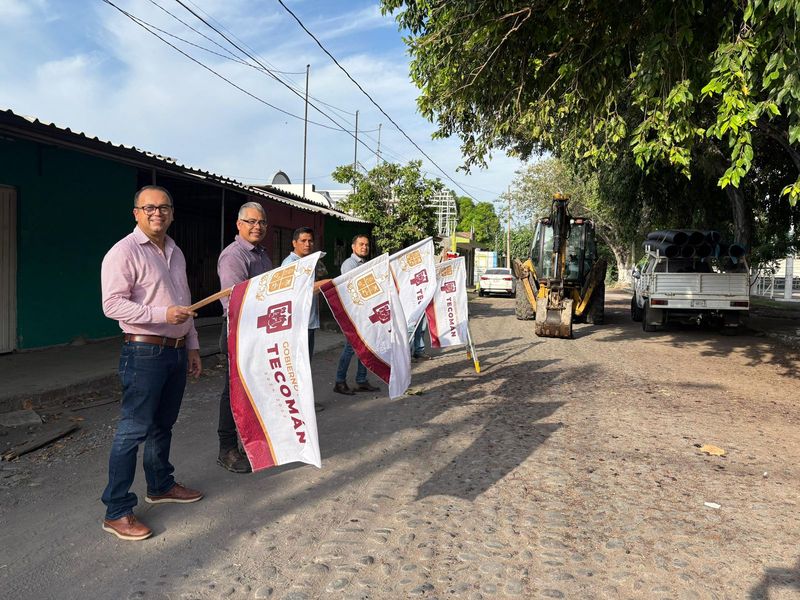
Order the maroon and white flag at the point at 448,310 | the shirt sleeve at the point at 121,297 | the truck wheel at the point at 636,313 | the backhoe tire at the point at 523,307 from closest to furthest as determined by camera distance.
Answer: the shirt sleeve at the point at 121,297 < the maroon and white flag at the point at 448,310 < the backhoe tire at the point at 523,307 < the truck wheel at the point at 636,313

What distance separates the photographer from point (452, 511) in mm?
3617

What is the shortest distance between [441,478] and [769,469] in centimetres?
265

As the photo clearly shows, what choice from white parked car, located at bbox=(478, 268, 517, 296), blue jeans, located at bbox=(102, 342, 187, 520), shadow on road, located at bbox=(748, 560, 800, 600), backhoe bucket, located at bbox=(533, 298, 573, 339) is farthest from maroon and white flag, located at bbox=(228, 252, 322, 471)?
white parked car, located at bbox=(478, 268, 517, 296)

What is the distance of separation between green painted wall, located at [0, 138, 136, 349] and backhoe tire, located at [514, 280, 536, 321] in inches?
398

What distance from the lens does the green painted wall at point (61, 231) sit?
26.1 ft

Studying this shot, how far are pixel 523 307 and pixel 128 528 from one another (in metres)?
13.6

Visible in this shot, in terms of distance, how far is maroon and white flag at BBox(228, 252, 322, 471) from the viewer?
3348 millimetres

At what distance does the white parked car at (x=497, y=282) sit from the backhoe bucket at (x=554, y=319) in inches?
607

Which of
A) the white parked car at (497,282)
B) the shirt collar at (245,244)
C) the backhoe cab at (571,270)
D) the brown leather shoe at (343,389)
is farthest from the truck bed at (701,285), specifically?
the white parked car at (497,282)

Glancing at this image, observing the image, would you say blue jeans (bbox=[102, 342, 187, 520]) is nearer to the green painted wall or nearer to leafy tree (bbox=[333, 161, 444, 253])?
the green painted wall

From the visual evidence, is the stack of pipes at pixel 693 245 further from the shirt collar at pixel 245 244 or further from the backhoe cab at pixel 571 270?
the shirt collar at pixel 245 244

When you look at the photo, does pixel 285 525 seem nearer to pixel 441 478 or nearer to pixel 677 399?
pixel 441 478

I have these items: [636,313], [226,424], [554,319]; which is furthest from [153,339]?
[636,313]

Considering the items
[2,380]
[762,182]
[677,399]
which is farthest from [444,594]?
[762,182]
